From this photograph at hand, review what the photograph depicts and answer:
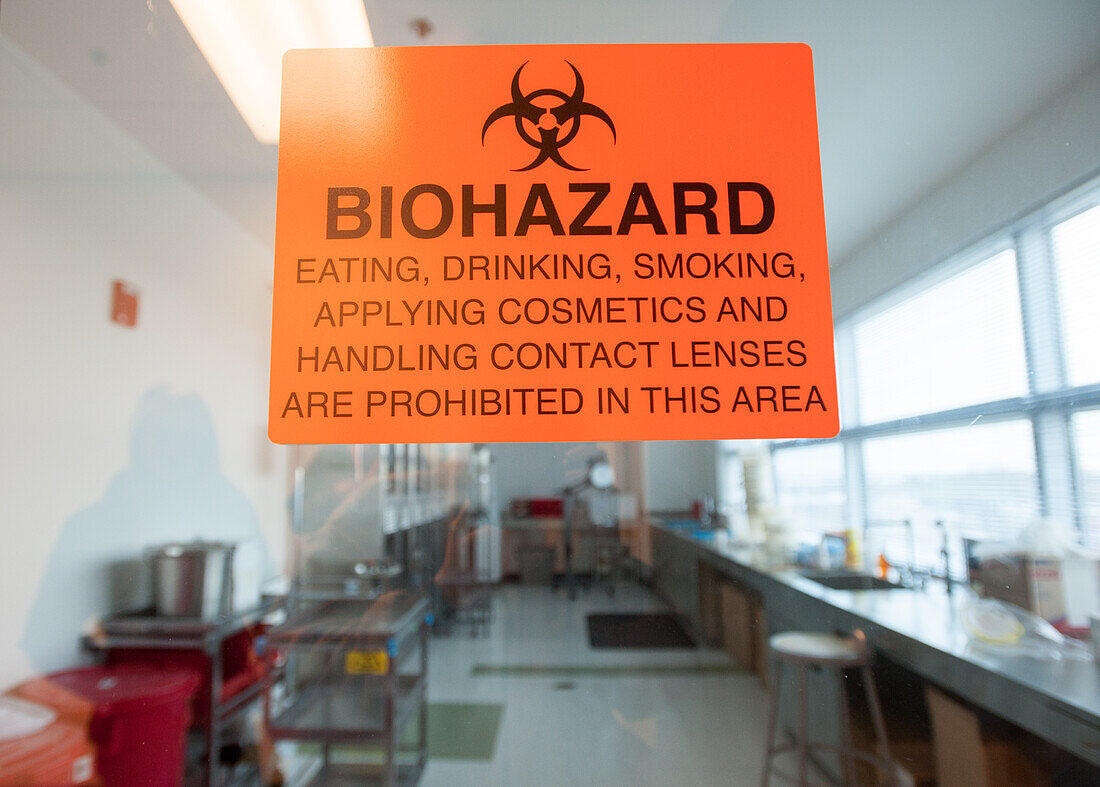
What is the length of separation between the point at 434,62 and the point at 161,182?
362 millimetres

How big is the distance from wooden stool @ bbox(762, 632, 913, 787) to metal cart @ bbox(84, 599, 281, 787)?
55 centimetres

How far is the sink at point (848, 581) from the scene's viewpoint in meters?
0.61

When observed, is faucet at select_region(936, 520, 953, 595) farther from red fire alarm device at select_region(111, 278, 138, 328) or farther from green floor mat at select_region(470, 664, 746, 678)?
red fire alarm device at select_region(111, 278, 138, 328)

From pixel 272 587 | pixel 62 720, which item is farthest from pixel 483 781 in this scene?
pixel 62 720

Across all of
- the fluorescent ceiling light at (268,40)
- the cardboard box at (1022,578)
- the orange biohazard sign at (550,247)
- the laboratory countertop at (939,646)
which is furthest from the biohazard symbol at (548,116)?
the cardboard box at (1022,578)

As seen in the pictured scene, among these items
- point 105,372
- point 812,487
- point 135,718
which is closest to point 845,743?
point 812,487

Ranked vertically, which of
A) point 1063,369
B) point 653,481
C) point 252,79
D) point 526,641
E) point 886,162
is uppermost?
point 252,79

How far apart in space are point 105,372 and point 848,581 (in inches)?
35.4

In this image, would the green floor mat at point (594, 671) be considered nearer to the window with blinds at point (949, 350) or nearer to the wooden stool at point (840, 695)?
the wooden stool at point (840, 695)

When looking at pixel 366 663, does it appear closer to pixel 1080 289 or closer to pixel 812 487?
pixel 812 487

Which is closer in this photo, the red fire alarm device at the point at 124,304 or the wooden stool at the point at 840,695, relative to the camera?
the wooden stool at the point at 840,695

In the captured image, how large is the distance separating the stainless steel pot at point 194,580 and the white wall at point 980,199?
0.77 meters

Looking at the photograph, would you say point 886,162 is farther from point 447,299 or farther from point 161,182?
point 161,182

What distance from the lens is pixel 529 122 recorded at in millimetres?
679
